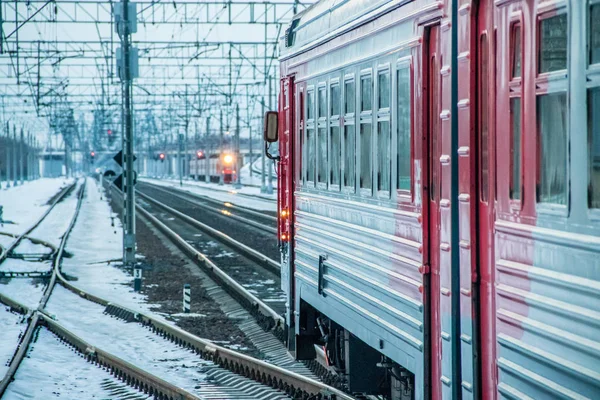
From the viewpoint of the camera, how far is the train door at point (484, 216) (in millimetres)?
4840

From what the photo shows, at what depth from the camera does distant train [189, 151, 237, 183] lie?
9239 centimetres

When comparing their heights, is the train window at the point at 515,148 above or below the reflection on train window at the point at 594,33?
below

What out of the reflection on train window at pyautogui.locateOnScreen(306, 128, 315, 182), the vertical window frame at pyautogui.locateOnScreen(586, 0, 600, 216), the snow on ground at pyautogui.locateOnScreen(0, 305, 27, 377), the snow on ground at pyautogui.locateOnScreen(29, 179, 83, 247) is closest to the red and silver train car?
the vertical window frame at pyautogui.locateOnScreen(586, 0, 600, 216)

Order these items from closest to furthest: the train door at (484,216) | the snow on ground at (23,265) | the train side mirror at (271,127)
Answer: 1. the train door at (484,216)
2. the train side mirror at (271,127)
3. the snow on ground at (23,265)

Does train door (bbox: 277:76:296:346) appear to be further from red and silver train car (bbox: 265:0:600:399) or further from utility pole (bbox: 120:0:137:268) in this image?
utility pole (bbox: 120:0:137:268)

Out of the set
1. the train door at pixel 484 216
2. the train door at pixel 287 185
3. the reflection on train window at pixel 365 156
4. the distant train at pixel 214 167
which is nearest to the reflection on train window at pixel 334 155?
the reflection on train window at pixel 365 156

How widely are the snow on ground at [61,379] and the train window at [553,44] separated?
7151mm

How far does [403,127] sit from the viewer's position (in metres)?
6.16

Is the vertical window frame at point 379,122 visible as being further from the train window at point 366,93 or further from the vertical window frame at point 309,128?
the vertical window frame at point 309,128

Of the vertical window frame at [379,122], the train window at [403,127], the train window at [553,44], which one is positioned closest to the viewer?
the train window at [553,44]

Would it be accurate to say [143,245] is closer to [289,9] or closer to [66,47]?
[289,9]

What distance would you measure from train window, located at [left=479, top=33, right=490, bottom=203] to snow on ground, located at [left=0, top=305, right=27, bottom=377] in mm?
8033

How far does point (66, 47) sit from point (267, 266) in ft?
74.0

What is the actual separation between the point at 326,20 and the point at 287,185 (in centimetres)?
208
